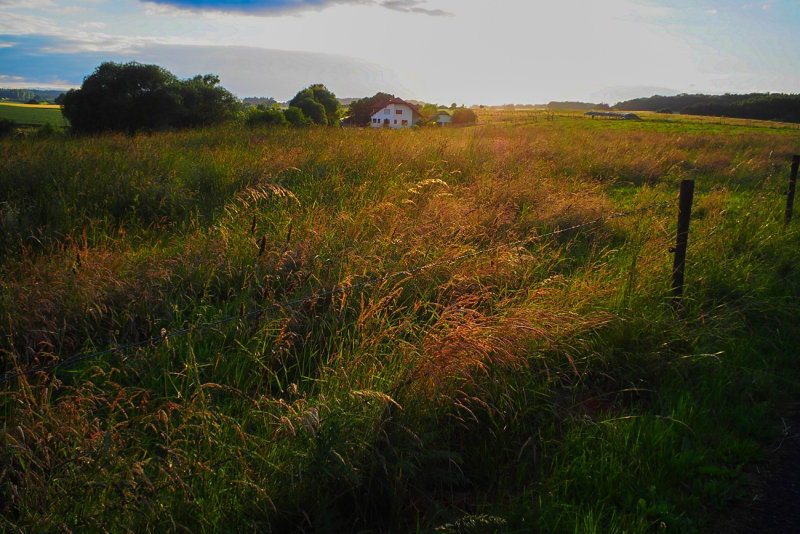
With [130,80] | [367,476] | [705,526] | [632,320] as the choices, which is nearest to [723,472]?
[705,526]

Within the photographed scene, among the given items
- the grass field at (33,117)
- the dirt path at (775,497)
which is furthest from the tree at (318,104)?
the dirt path at (775,497)

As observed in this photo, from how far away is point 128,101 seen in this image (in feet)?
89.1

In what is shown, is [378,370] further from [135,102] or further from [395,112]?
[395,112]

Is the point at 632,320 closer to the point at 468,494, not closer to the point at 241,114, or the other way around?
the point at 468,494

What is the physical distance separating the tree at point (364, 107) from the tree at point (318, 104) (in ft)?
43.5

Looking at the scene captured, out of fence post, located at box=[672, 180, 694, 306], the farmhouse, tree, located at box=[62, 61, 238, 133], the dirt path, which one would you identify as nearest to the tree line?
tree, located at box=[62, 61, 238, 133]

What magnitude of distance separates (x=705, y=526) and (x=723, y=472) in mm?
468

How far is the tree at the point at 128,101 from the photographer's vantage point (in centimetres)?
2703

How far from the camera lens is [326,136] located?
1304 cm

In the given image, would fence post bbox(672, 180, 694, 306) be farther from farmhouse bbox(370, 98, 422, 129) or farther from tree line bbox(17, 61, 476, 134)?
farmhouse bbox(370, 98, 422, 129)

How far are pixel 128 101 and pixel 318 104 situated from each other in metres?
21.6

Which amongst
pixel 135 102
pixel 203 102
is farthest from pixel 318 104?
pixel 135 102

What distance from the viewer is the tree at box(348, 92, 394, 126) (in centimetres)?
7206

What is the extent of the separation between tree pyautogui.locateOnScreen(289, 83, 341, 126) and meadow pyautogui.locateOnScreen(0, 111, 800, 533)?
116ft
